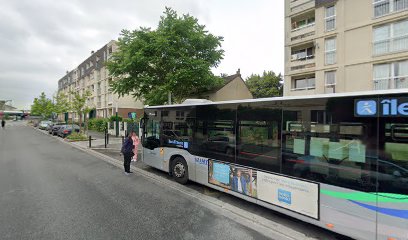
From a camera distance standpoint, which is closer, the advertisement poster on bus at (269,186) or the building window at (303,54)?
the advertisement poster on bus at (269,186)

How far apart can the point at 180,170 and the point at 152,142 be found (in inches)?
72.3

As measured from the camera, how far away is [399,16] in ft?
41.1

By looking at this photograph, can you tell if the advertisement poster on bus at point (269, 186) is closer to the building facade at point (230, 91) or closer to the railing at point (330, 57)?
the railing at point (330, 57)

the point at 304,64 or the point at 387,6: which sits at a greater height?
the point at 387,6

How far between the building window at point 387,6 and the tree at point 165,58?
1065 centimetres

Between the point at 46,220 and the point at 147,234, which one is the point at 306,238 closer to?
the point at 147,234

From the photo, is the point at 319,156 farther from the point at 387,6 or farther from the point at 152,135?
the point at 387,6

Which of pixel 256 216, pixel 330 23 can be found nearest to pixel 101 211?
pixel 256 216

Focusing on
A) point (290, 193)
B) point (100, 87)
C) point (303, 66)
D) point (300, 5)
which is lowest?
point (290, 193)

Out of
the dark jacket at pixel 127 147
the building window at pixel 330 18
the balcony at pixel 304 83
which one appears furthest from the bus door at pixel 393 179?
the building window at pixel 330 18

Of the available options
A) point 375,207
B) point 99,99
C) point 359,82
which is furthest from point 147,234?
point 99,99

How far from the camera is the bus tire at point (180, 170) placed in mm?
6320

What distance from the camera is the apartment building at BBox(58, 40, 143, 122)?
94.7 ft

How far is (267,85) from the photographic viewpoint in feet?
97.5
